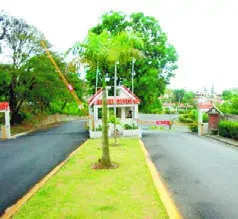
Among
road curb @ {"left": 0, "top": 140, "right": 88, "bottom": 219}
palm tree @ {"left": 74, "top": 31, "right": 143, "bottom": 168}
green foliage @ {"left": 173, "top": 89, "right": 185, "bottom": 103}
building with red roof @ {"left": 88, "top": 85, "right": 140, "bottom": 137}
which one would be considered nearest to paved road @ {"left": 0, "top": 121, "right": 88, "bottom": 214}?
road curb @ {"left": 0, "top": 140, "right": 88, "bottom": 219}

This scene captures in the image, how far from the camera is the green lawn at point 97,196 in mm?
6195

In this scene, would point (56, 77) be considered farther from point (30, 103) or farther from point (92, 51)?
point (92, 51)

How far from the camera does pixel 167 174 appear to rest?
32.3 ft

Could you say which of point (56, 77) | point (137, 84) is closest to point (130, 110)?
point (137, 84)

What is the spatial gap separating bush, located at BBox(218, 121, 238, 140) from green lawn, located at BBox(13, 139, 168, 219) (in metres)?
12.4

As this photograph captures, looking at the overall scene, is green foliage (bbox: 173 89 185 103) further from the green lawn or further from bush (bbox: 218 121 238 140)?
the green lawn

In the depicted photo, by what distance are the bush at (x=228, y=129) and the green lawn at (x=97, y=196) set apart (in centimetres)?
1244

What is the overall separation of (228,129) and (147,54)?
41.2 ft

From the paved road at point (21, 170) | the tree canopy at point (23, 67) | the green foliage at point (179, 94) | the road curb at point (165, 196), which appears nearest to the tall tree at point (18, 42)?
the tree canopy at point (23, 67)

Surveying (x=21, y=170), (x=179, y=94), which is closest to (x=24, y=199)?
(x=21, y=170)

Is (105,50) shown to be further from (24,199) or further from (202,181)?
(24,199)

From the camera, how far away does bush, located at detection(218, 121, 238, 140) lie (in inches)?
823

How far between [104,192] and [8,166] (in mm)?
5902

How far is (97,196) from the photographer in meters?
7.29
